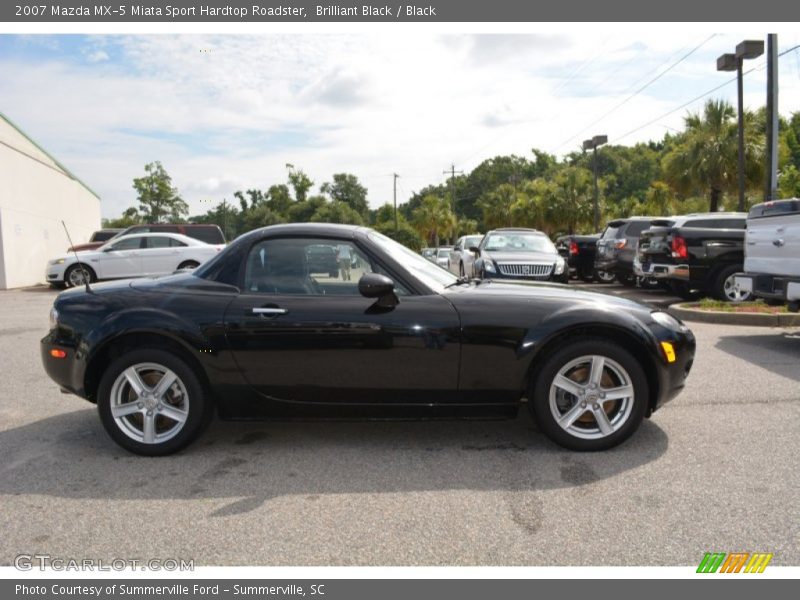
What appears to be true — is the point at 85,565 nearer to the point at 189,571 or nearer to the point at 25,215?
the point at 189,571

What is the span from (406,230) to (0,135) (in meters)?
52.5

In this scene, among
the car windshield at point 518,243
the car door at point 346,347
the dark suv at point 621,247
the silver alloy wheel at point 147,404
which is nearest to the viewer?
the car door at point 346,347

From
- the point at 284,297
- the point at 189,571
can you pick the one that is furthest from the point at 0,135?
the point at 189,571

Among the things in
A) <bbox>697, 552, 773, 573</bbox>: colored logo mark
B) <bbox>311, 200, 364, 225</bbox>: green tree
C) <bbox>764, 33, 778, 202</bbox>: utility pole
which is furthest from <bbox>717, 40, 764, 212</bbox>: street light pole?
<bbox>311, 200, 364, 225</bbox>: green tree

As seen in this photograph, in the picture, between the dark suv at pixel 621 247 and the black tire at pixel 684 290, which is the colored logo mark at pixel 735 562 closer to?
the black tire at pixel 684 290

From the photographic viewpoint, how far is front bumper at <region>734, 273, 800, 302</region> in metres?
7.00

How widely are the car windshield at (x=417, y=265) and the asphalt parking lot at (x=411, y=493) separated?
42.0 inches

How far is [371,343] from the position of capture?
3.95 metres

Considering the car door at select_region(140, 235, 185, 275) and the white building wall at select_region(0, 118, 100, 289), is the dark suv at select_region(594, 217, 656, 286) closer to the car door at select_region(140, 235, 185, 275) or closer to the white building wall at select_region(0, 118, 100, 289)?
the car door at select_region(140, 235, 185, 275)

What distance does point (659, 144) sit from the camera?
10144 cm

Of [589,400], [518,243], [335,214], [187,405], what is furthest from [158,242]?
[335,214]

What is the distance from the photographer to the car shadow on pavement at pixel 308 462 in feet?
11.6

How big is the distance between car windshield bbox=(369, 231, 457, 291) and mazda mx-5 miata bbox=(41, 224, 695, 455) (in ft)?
0.13

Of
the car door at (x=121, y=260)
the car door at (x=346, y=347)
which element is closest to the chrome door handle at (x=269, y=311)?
the car door at (x=346, y=347)
